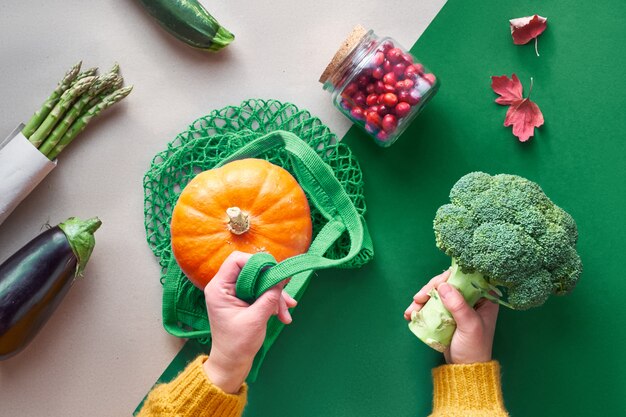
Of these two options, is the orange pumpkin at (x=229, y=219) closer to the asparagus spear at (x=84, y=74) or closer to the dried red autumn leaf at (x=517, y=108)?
the asparagus spear at (x=84, y=74)

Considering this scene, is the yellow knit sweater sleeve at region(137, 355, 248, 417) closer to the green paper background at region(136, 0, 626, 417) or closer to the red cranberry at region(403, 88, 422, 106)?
the green paper background at region(136, 0, 626, 417)

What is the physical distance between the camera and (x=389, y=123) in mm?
1201

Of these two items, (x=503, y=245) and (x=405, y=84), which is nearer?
(x=503, y=245)

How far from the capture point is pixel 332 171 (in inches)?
49.3

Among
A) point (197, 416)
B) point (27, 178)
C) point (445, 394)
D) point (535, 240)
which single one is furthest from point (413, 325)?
point (27, 178)

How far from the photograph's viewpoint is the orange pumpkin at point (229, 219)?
114 centimetres

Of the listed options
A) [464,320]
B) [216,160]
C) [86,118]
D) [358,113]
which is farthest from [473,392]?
[86,118]

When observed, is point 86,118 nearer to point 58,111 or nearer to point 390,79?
point 58,111

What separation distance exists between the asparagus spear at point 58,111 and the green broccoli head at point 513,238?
80cm

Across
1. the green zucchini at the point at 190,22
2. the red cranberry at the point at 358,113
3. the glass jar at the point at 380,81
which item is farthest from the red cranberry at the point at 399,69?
the green zucchini at the point at 190,22

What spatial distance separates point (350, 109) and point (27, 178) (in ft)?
2.31

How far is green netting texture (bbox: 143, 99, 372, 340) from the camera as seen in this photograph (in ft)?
4.26

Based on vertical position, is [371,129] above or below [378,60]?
below

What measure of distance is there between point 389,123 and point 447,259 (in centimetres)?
34
